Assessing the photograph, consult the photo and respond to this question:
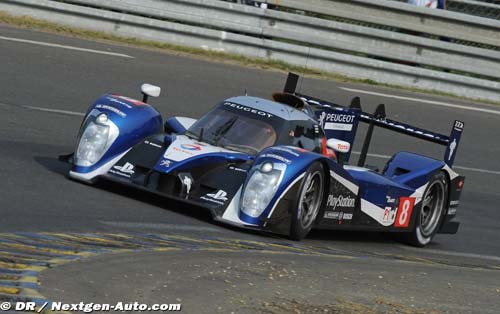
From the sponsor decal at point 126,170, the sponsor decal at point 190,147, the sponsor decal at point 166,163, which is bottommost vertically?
the sponsor decal at point 126,170

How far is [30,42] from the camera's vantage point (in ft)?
50.6

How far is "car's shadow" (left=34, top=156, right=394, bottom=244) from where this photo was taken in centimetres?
888

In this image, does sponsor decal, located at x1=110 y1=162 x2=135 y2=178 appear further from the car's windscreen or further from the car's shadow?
the car's windscreen

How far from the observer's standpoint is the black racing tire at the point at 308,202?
8688 mm

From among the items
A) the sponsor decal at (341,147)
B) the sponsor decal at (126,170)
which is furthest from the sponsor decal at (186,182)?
the sponsor decal at (341,147)

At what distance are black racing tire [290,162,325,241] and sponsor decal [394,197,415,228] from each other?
4.02ft

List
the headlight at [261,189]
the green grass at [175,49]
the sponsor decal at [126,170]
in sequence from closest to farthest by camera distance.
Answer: the headlight at [261,189], the sponsor decal at [126,170], the green grass at [175,49]

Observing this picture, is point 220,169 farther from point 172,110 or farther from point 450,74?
point 450,74

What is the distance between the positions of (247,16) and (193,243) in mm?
9414

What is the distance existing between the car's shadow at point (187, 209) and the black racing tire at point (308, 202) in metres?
0.13

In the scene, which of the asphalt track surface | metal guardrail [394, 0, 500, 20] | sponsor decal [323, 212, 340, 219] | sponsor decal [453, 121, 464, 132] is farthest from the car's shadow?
metal guardrail [394, 0, 500, 20]

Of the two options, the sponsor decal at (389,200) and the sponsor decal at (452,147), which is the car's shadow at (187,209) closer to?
the sponsor decal at (389,200)

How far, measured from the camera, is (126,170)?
9.06 meters

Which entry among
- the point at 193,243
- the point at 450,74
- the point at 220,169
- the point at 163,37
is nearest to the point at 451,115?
the point at 450,74
